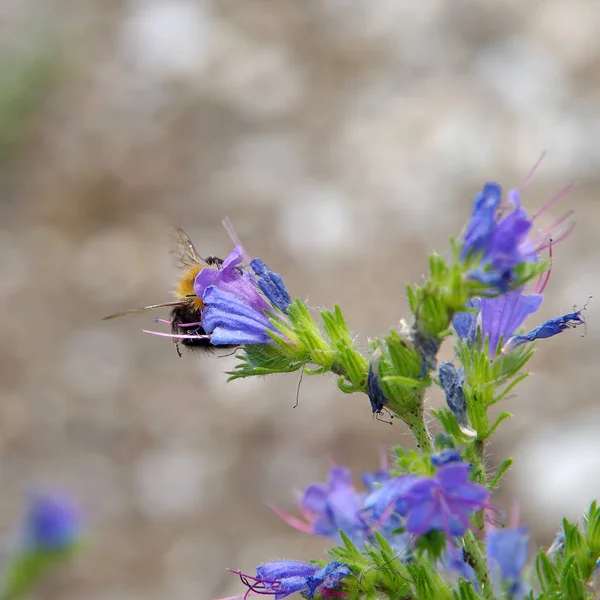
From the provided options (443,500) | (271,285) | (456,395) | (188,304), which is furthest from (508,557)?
(188,304)

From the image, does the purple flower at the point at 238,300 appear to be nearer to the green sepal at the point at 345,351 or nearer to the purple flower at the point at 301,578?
the green sepal at the point at 345,351

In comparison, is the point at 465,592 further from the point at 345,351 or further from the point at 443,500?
the point at 345,351

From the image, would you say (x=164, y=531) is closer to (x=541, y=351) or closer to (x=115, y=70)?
(x=541, y=351)

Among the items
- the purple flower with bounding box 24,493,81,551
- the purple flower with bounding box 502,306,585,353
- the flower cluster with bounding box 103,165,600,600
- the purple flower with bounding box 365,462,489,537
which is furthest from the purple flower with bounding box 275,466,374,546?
the purple flower with bounding box 24,493,81,551

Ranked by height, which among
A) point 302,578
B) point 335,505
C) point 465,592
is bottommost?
point 465,592

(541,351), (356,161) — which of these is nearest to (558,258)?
(541,351)

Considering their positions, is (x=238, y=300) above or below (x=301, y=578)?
above
